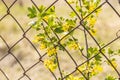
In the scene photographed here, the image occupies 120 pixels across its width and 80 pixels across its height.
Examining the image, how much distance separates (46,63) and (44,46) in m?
0.11

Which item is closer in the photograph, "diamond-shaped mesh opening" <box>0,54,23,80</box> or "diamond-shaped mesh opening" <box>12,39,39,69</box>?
"diamond-shaped mesh opening" <box>0,54,23,80</box>

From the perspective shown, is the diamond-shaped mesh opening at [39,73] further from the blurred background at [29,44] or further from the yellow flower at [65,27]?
the yellow flower at [65,27]

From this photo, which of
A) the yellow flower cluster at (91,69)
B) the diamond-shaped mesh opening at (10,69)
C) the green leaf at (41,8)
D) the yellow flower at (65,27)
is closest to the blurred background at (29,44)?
the diamond-shaped mesh opening at (10,69)

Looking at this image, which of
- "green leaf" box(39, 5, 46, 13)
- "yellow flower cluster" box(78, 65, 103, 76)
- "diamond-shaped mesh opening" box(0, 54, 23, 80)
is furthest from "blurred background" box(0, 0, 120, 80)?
"green leaf" box(39, 5, 46, 13)

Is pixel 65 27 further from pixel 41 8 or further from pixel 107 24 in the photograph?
pixel 107 24

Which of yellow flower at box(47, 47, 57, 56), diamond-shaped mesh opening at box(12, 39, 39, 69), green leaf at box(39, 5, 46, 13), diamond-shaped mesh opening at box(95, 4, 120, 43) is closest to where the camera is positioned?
green leaf at box(39, 5, 46, 13)

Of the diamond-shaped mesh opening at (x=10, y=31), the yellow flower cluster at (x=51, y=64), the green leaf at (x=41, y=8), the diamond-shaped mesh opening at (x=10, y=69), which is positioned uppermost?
the diamond-shaped mesh opening at (x=10, y=31)

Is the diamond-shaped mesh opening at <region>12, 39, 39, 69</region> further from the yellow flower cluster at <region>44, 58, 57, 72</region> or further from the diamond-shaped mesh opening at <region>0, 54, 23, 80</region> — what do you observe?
the yellow flower cluster at <region>44, 58, 57, 72</region>

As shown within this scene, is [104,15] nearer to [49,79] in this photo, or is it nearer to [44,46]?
[49,79]

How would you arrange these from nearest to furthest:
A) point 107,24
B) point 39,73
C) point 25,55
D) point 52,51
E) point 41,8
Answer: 1. point 41,8
2. point 52,51
3. point 39,73
4. point 25,55
5. point 107,24

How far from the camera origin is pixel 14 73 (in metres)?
4.04

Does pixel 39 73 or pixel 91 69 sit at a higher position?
pixel 39 73

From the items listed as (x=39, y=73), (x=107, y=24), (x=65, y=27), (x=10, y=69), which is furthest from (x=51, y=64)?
(x=107, y=24)

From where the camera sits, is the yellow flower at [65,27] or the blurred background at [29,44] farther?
the blurred background at [29,44]
